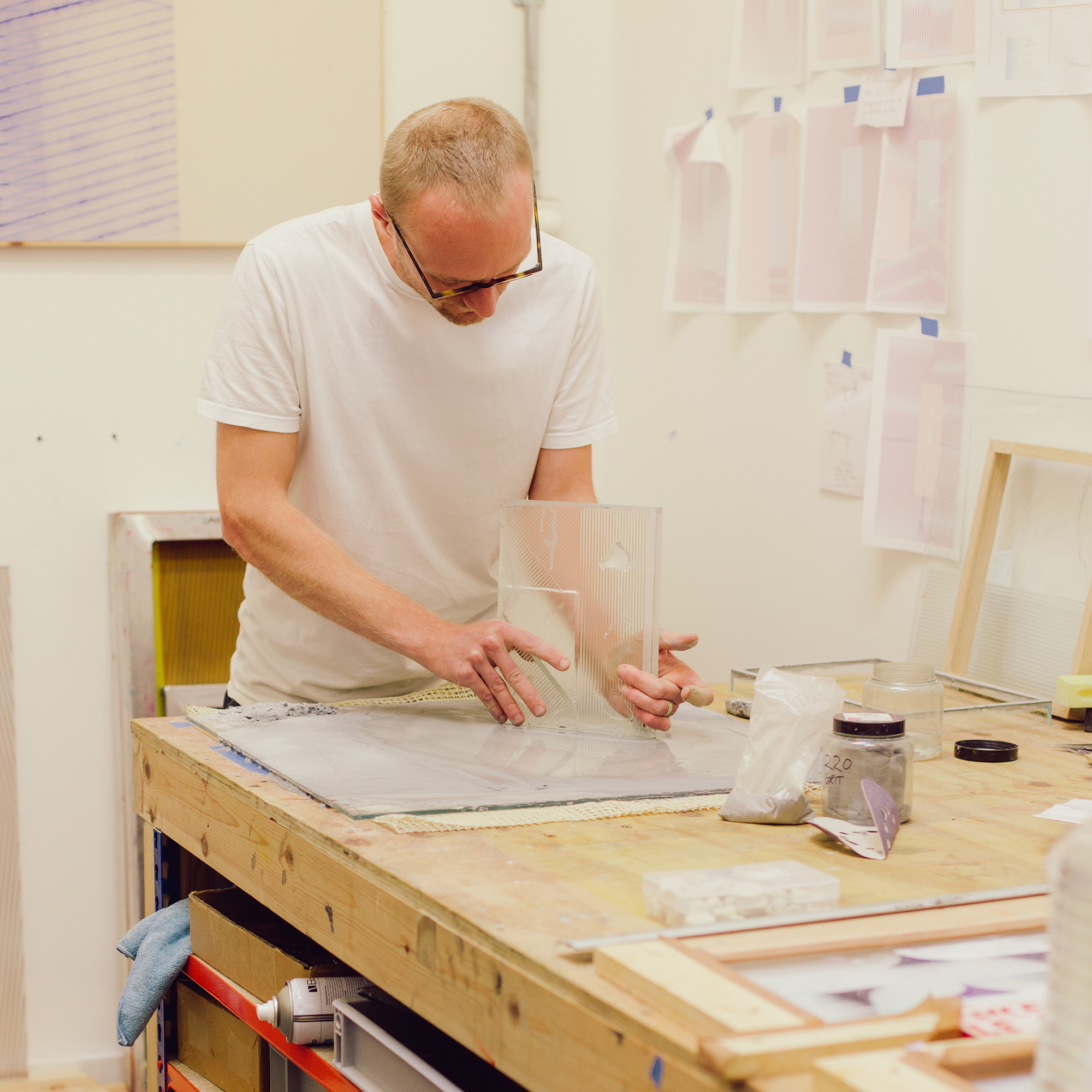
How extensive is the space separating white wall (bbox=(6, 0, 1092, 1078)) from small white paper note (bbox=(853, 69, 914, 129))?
108 millimetres

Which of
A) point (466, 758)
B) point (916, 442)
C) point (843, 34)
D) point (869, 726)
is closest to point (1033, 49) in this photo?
point (843, 34)

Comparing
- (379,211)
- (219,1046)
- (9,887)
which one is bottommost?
(9,887)

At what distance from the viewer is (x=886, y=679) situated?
1.38 metres

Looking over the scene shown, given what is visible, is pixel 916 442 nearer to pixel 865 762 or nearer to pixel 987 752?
pixel 987 752

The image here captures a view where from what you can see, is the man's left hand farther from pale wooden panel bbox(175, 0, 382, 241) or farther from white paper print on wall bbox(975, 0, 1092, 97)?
pale wooden panel bbox(175, 0, 382, 241)

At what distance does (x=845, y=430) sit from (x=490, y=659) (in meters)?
0.79

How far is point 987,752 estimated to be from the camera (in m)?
1.37

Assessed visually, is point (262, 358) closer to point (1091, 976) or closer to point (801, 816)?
point (801, 816)

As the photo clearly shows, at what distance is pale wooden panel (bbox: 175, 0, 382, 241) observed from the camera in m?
2.33

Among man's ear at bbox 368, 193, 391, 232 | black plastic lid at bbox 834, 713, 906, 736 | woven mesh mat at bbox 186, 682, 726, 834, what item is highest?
man's ear at bbox 368, 193, 391, 232

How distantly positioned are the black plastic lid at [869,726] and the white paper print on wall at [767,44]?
4.11 ft

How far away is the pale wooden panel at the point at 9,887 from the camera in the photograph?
234 centimetres

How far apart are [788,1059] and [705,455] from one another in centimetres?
174

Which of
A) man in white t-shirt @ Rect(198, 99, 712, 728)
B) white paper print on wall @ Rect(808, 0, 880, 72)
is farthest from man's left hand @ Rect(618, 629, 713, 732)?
white paper print on wall @ Rect(808, 0, 880, 72)
